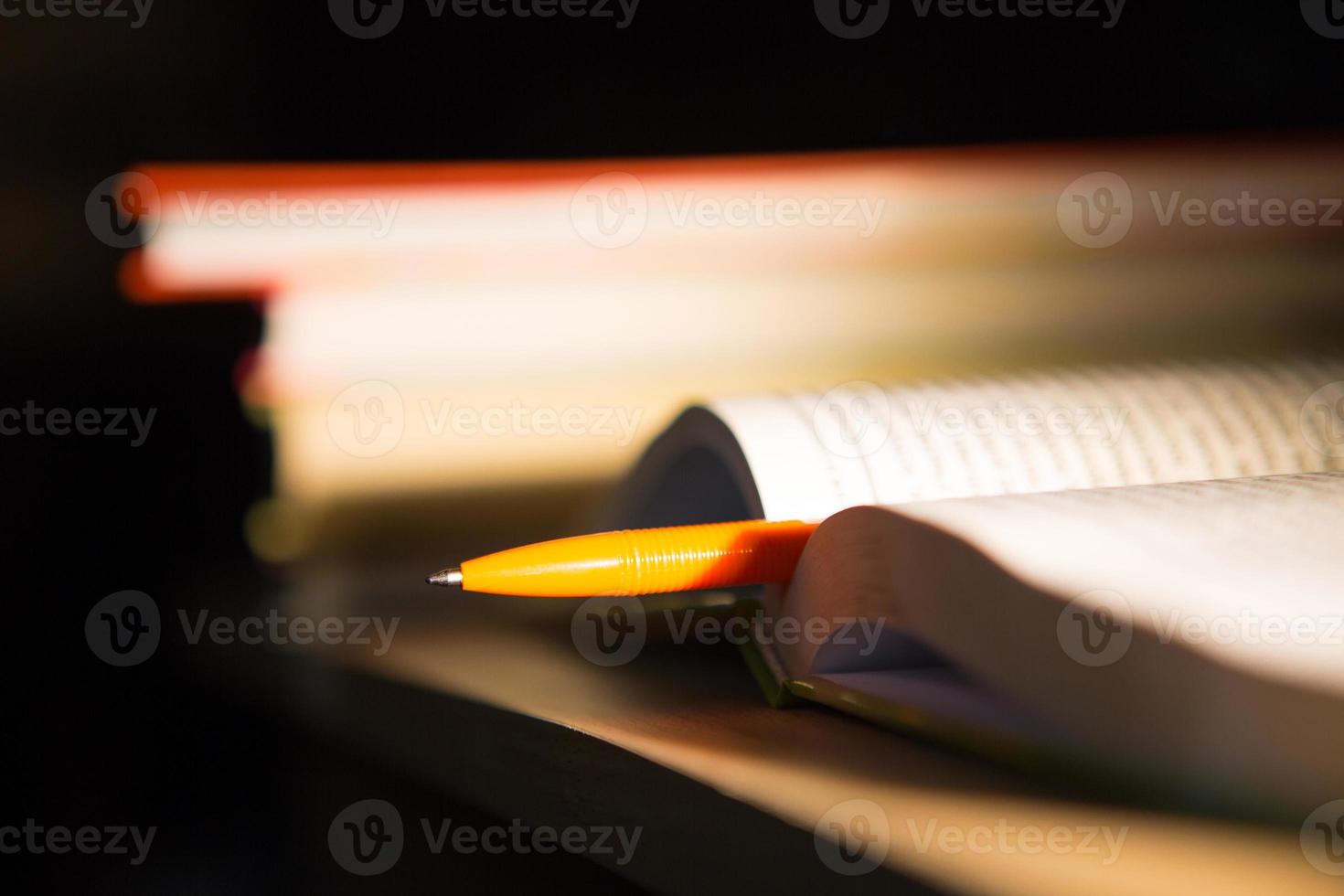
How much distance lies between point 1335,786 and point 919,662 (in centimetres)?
16

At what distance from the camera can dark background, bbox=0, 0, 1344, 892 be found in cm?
79

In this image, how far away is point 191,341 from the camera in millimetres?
854

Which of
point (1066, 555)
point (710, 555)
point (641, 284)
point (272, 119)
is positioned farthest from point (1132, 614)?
point (272, 119)

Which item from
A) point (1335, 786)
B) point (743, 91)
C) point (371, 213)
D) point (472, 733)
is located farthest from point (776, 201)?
point (1335, 786)

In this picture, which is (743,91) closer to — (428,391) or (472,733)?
Result: (428,391)

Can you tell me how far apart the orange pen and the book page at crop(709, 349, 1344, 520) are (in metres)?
0.02

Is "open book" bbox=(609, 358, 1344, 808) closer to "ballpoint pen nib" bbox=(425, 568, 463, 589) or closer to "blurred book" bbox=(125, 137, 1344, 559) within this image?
"ballpoint pen nib" bbox=(425, 568, 463, 589)

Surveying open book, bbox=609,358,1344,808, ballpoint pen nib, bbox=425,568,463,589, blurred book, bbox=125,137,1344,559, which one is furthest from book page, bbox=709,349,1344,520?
blurred book, bbox=125,137,1344,559

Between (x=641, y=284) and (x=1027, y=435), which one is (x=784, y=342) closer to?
(x=641, y=284)

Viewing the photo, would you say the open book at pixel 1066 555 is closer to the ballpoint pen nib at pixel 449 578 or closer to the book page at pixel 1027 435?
the book page at pixel 1027 435

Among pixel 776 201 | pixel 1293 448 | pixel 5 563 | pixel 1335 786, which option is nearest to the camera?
pixel 1335 786

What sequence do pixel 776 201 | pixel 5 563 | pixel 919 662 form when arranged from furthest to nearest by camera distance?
pixel 776 201
pixel 5 563
pixel 919 662

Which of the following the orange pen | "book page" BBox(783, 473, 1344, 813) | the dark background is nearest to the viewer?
"book page" BBox(783, 473, 1344, 813)

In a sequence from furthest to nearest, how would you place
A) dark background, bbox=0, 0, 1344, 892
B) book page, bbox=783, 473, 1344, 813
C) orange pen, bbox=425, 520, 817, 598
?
dark background, bbox=0, 0, 1344, 892, orange pen, bbox=425, 520, 817, 598, book page, bbox=783, 473, 1344, 813
